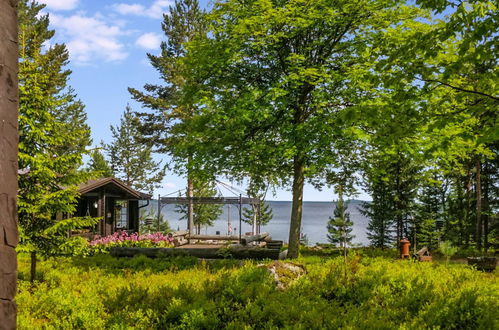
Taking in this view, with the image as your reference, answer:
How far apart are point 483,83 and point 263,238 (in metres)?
19.5

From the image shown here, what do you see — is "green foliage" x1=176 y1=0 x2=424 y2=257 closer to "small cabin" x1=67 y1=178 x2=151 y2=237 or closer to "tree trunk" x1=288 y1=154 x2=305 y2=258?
"tree trunk" x1=288 y1=154 x2=305 y2=258

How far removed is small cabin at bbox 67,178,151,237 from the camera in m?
26.0

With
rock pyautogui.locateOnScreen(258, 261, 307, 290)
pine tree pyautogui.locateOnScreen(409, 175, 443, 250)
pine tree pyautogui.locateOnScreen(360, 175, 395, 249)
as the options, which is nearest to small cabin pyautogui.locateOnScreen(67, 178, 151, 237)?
rock pyautogui.locateOnScreen(258, 261, 307, 290)

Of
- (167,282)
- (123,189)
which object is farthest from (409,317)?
(123,189)

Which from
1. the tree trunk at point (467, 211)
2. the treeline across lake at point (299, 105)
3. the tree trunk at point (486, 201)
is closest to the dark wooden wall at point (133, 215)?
the treeline across lake at point (299, 105)

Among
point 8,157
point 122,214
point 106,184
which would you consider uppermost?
point 8,157

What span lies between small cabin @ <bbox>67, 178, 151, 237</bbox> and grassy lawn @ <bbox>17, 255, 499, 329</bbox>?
15.6 meters

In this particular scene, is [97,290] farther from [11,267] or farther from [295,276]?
[11,267]

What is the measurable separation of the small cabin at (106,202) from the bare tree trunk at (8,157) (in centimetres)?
2319

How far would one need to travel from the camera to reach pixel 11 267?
1.97 meters

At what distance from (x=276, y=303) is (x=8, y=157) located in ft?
21.5

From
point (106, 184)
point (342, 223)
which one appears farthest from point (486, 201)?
point (106, 184)

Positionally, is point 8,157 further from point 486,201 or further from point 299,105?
point 486,201

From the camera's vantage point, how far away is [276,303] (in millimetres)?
7527
